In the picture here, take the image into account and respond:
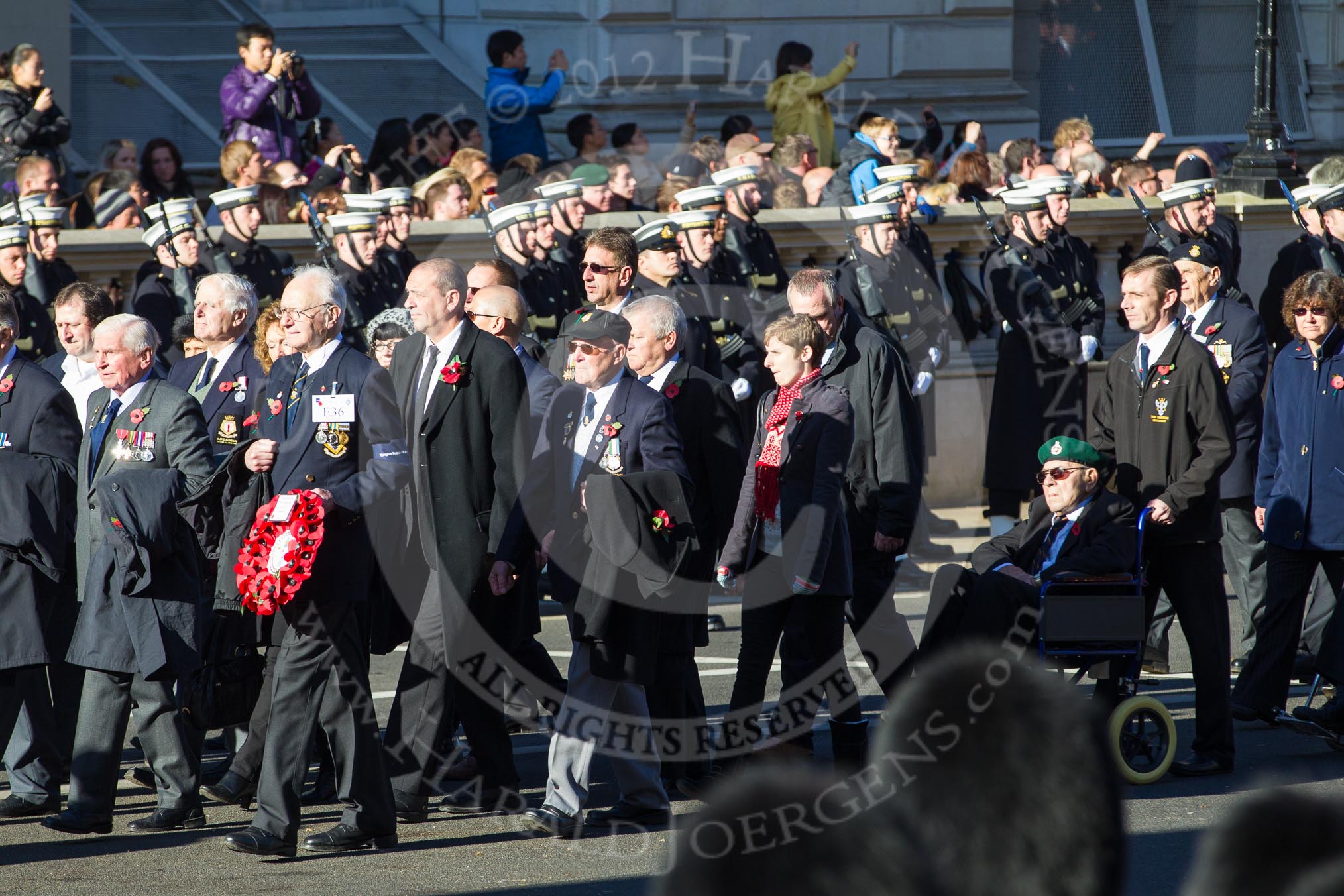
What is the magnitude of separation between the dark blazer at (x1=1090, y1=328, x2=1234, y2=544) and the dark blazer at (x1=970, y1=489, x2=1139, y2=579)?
8.2 inches

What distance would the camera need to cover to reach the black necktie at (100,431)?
259 inches

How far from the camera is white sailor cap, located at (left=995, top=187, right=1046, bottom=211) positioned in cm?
1203

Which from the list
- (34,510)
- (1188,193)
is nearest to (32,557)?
(34,510)

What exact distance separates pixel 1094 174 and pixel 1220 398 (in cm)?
865


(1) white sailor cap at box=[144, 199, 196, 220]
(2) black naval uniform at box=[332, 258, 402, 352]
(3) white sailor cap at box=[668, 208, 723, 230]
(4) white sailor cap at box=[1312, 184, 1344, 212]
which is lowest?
(2) black naval uniform at box=[332, 258, 402, 352]

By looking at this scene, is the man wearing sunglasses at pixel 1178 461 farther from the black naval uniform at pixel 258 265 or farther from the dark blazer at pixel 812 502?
the black naval uniform at pixel 258 265

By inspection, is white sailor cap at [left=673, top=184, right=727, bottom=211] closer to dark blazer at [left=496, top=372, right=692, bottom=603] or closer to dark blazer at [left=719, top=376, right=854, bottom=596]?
dark blazer at [left=719, top=376, right=854, bottom=596]

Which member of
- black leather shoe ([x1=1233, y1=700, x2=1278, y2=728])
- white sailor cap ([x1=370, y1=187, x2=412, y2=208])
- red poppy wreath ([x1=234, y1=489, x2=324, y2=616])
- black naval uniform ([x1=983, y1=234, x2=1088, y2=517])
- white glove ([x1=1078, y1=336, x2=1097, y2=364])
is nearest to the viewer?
red poppy wreath ([x1=234, y1=489, x2=324, y2=616])

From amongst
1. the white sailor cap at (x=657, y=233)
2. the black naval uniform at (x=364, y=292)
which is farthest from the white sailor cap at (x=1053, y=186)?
the black naval uniform at (x=364, y=292)

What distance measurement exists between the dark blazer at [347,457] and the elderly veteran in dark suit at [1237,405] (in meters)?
4.11

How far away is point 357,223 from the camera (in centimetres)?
1092

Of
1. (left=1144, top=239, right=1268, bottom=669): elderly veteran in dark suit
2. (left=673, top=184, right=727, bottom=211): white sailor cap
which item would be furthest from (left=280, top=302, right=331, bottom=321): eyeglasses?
(left=673, top=184, right=727, bottom=211): white sailor cap

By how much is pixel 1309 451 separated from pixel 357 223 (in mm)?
5730

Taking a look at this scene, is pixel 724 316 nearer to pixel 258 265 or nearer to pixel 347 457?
pixel 258 265
